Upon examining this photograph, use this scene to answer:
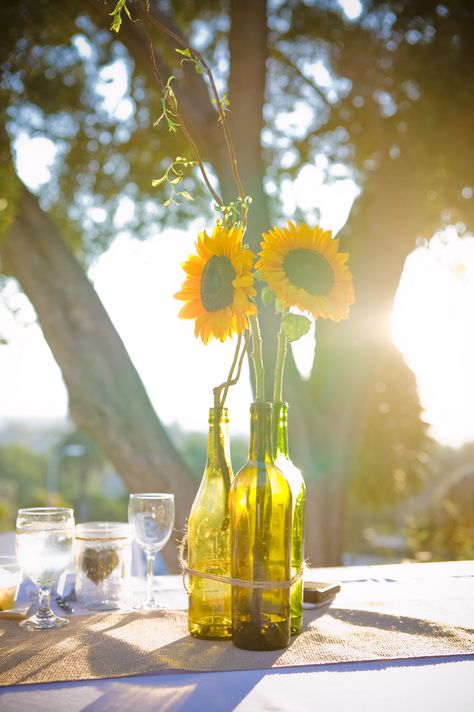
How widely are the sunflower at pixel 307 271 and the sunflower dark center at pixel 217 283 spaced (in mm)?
55

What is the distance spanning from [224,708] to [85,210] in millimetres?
4782

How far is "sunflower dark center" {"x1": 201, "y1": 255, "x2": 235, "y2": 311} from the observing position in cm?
108

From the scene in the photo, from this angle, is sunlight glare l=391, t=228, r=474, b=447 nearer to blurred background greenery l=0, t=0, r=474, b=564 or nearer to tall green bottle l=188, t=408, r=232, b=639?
blurred background greenery l=0, t=0, r=474, b=564

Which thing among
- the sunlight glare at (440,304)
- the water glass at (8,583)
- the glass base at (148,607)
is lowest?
the glass base at (148,607)

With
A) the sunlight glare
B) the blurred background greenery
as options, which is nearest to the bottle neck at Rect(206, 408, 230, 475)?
the blurred background greenery

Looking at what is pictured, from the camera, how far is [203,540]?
1.18m

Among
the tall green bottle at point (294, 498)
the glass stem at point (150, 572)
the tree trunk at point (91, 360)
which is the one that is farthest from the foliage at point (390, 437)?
the tall green bottle at point (294, 498)

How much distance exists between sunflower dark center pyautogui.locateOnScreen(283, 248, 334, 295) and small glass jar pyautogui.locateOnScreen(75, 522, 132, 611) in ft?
1.93

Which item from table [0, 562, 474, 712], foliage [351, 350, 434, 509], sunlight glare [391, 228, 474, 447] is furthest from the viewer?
foliage [351, 350, 434, 509]

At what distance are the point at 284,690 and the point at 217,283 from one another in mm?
553

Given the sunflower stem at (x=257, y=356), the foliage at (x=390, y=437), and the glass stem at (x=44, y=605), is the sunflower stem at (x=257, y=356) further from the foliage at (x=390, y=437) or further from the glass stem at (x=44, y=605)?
the foliage at (x=390, y=437)

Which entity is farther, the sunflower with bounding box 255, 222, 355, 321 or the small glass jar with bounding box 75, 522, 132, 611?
the small glass jar with bounding box 75, 522, 132, 611

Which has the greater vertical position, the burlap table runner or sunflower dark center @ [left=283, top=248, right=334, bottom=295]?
sunflower dark center @ [left=283, top=248, right=334, bottom=295]

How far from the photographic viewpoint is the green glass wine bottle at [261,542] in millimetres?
1065
